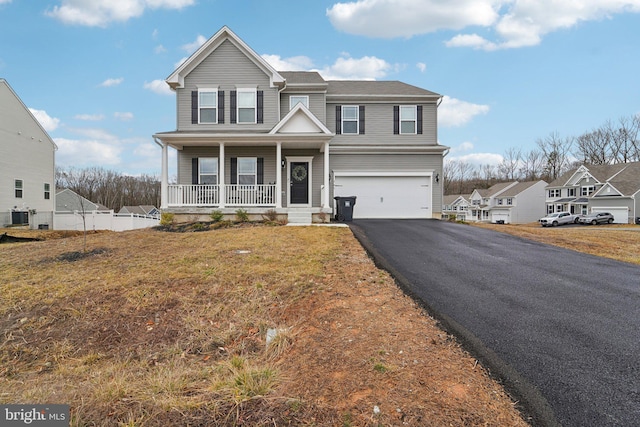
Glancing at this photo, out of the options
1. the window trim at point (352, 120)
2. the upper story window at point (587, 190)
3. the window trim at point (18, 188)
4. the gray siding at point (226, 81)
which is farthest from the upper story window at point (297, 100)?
the upper story window at point (587, 190)

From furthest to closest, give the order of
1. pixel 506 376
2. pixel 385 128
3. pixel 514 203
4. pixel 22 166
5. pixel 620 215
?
pixel 514 203, pixel 620 215, pixel 22 166, pixel 385 128, pixel 506 376

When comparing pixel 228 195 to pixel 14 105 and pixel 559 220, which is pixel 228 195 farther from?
pixel 559 220

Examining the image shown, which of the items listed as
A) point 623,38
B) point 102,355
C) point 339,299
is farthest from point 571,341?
point 623,38

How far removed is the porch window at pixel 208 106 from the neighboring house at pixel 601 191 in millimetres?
41713

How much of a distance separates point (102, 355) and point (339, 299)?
2.71 m

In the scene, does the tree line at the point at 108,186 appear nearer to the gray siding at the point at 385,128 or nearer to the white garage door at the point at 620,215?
the gray siding at the point at 385,128

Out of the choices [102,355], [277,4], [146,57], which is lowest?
[102,355]

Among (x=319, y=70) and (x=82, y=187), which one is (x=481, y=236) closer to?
(x=319, y=70)

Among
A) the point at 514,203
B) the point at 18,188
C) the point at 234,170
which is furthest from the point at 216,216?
the point at 514,203

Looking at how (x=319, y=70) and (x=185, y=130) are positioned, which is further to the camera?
(x=319, y=70)

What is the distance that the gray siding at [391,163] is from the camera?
578 inches

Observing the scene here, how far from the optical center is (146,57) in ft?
46.2

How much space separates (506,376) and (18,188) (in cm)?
2875

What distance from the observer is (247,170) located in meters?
14.1
